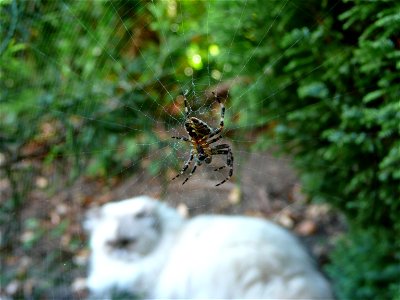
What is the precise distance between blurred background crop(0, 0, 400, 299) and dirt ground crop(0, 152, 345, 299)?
0.01 metres

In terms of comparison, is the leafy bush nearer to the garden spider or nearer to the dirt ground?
the garden spider

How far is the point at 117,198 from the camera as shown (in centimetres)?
382

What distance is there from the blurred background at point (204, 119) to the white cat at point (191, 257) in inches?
9.9

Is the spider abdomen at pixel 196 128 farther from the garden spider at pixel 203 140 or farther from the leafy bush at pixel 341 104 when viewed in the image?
the leafy bush at pixel 341 104

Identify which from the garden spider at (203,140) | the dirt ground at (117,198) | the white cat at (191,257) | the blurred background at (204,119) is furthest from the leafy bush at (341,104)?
the dirt ground at (117,198)

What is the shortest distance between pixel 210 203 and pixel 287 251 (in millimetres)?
1105

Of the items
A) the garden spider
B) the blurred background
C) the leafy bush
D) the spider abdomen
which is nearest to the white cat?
the blurred background

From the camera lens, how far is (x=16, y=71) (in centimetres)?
296

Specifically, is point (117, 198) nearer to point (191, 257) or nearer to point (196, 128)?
point (191, 257)

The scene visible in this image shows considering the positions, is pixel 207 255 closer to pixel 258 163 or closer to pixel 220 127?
pixel 220 127

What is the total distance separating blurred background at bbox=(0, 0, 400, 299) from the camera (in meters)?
2.06

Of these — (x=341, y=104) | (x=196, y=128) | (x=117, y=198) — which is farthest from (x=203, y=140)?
(x=117, y=198)

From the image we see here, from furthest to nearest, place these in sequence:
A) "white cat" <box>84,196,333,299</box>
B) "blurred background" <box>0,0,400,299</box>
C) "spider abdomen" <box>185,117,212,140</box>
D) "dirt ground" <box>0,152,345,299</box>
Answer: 1. "dirt ground" <box>0,152,345,299</box>
2. "white cat" <box>84,196,333,299</box>
3. "spider abdomen" <box>185,117,212,140</box>
4. "blurred background" <box>0,0,400,299</box>

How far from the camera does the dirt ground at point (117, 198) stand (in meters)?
3.41
